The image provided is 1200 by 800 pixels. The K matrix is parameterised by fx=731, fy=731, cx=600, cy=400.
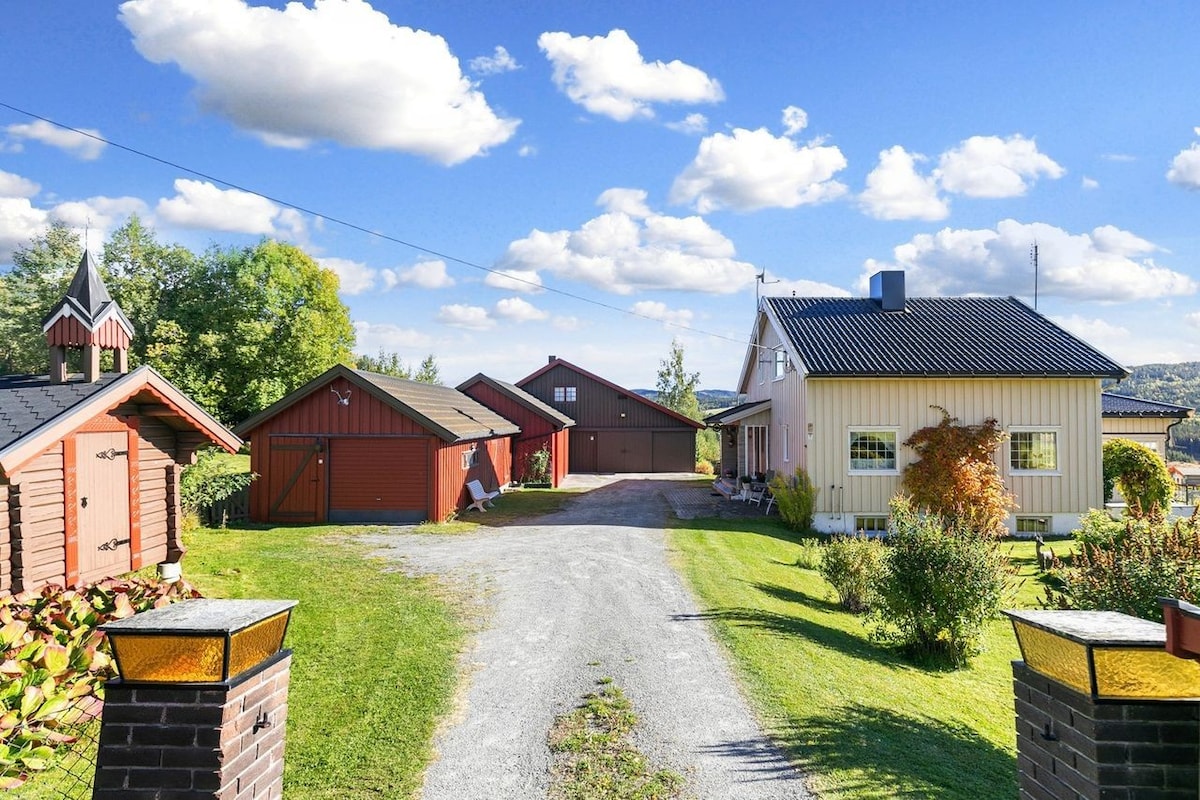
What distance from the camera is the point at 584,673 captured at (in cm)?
766

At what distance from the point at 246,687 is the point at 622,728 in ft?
13.1

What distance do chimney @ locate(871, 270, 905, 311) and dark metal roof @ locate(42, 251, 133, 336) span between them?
65.2 ft

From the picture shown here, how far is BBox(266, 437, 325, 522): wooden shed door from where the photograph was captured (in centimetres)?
1942

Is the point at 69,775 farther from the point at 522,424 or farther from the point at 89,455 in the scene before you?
the point at 522,424

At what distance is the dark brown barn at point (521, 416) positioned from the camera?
1188 inches

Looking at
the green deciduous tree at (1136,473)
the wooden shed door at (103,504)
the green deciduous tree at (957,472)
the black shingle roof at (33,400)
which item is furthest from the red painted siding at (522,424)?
the black shingle roof at (33,400)

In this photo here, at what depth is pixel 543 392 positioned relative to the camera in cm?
3659

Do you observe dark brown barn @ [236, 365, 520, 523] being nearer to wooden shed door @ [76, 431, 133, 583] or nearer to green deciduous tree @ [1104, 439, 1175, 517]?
wooden shed door @ [76, 431, 133, 583]

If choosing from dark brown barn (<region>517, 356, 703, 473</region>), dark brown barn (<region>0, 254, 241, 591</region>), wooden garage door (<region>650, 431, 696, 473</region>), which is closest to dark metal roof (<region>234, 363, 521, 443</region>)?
dark brown barn (<region>0, 254, 241, 591</region>)

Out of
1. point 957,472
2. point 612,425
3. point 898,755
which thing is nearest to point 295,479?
point 957,472

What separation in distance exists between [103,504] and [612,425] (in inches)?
1073

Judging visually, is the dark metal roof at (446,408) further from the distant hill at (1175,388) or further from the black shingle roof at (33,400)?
the distant hill at (1175,388)

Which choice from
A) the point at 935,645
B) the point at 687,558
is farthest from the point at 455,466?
the point at 935,645

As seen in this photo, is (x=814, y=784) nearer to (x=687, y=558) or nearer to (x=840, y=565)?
(x=840, y=565)
